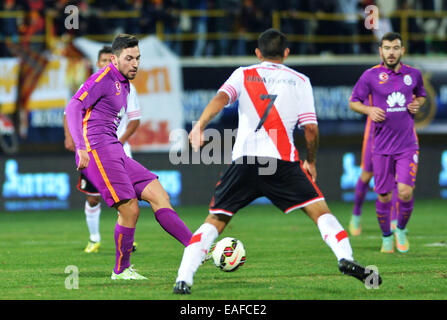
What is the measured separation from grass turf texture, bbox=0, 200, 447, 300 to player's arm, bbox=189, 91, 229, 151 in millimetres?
1186

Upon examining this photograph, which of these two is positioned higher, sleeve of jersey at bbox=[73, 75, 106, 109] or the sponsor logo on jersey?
sleeve of jersey at bbox=[73, 75, 106, 109]

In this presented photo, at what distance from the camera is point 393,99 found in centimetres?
984

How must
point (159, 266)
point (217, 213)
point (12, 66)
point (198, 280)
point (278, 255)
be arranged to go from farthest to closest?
point (12, 66) → point (278, 255) → point (159, 266) → point (198, 280) → point (217, 213)

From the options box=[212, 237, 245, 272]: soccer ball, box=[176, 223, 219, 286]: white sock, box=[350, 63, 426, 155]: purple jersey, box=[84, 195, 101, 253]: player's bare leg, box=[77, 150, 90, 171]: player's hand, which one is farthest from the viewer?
box=[84, 195, 101, 253]: player's bare leg

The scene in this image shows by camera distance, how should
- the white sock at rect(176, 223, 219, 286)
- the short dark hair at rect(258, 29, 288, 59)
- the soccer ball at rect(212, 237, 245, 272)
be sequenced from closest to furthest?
1. the white sock at rect(176, 223, 219, 286)
2. the short dark hair at rect(258, 29, 288, 59)
3. the soccer ball at rect(212, 237, 245, 272)

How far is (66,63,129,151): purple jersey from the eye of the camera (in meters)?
7.35

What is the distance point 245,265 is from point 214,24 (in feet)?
35.3

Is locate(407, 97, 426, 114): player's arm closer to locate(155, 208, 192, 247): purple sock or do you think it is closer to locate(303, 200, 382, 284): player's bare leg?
locate(155, 208, 192, 247): purple sock

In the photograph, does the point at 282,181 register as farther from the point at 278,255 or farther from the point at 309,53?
the point at 309,53

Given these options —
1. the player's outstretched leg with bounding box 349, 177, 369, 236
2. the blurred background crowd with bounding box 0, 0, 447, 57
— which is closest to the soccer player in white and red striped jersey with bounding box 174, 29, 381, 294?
the player's outstretched leg with bounding box 349, 177, 369, 236

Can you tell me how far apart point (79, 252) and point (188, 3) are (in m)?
10.0

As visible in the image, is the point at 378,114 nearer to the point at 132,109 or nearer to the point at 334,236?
the point at 132,109

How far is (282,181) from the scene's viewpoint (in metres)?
6.51

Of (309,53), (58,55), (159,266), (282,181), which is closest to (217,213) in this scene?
(282,181)
